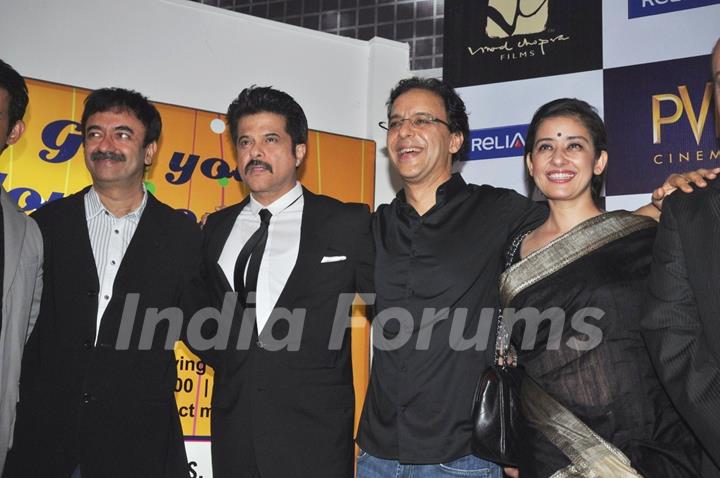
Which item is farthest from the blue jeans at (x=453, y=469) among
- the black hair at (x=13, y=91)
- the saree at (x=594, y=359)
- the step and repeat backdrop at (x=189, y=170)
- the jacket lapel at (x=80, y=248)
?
the black hair at (x=13, y=91)

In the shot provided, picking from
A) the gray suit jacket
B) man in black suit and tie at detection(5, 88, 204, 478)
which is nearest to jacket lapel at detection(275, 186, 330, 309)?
man in black suit and tie at detection(5, 88, 204, 478)

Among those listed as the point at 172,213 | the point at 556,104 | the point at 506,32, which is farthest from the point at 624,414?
the point at 506,32

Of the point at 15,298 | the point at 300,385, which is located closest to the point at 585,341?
the point at 300,385

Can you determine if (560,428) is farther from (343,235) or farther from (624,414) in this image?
(343,235)

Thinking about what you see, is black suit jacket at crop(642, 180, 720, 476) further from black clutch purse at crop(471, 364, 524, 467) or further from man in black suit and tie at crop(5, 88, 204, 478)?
man in black suit and tie at crop(5, 88, 204, 478)

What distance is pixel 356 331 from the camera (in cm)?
432

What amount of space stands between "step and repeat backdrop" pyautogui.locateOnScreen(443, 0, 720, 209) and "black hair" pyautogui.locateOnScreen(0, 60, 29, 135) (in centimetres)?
247

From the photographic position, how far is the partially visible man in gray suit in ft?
8.05

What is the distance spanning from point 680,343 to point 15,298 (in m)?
2.13

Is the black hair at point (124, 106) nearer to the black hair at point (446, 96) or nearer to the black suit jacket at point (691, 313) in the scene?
the black hair at point (446, 96)

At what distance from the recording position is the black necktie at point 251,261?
2.71m

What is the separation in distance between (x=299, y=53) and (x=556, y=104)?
2398 millimetres

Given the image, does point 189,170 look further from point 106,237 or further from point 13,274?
point 13,274

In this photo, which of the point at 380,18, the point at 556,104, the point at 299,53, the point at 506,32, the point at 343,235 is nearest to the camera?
the point at 556,104
